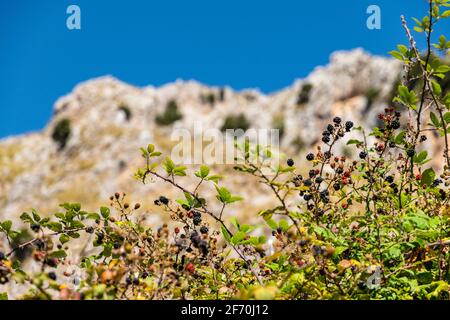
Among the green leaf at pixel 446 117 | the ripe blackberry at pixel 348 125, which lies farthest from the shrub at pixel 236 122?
the green leaf at pixel 446 117

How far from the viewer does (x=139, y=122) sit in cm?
7744

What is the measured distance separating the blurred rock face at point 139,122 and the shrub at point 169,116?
63cm

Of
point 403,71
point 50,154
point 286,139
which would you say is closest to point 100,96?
point 50,154

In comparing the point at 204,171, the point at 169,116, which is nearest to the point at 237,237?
the point at 204,171

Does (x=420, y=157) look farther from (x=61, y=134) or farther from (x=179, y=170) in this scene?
(x=61, y=134)

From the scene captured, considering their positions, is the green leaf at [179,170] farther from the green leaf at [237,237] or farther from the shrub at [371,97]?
the shrub at [371,97]

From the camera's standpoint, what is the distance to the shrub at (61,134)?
227 feet

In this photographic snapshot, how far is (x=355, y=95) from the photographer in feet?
202

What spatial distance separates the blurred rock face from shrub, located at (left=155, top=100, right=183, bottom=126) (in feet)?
2.07

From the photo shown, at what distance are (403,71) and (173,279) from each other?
A: 225cm

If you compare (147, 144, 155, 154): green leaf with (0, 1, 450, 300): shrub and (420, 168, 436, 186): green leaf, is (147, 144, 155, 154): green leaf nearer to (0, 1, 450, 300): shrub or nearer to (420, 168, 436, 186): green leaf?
(0, 1, 450, 300): shrub

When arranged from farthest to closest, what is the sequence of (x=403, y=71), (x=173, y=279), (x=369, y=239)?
(x=403, y=71) → (x=369, y=239) → (x=173, y=279)

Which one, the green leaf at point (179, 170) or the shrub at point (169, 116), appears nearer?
the green leaf at point (179, 170)
